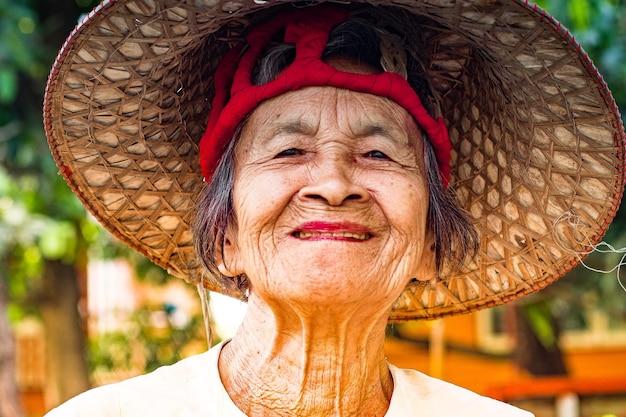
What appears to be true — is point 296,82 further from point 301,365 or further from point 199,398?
point 199,398

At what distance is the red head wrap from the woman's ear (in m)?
0.20

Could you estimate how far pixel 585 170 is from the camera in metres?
2.31

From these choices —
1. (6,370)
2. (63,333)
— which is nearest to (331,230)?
(6,370)

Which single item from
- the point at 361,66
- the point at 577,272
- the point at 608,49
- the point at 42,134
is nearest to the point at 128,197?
the point at 361,66

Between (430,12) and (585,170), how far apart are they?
0.60 metres

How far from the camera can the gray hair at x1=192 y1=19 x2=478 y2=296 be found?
222cm

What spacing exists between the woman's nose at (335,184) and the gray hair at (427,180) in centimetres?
27

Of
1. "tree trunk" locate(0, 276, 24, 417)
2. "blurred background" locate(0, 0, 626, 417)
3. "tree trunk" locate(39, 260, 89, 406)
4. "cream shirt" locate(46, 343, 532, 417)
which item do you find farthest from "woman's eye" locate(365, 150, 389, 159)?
"tree trunk" locate(39, 260, 89, 406)

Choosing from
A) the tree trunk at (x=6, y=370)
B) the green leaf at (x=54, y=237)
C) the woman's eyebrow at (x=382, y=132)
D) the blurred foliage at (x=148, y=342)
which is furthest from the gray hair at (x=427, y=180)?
the blurred foliage at (x=148, y=342)

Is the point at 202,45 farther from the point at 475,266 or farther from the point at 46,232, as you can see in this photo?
the point at 46,232

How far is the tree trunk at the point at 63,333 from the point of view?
616 centimetres

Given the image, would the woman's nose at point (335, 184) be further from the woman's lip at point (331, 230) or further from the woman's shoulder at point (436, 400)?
the woman's shoulder at point (436, 400)

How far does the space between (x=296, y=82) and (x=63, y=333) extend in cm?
459

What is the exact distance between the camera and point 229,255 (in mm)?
2264
